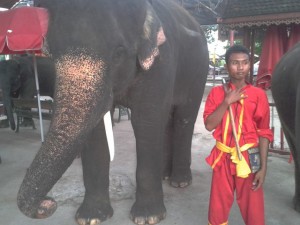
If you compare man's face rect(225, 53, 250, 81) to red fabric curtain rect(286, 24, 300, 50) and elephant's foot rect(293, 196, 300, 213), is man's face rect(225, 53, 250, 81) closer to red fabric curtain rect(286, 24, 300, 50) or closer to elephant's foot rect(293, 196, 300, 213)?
elephant's foot rect(293, 196, 300, 213)

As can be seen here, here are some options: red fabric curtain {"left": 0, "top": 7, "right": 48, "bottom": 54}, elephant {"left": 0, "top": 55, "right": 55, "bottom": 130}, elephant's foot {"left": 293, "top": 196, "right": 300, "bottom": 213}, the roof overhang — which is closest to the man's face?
elephant's foot {"left": 293, "top": 196, "right": 300, "bottom": 213}

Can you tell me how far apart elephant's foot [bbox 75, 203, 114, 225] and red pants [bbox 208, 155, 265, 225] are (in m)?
0.99

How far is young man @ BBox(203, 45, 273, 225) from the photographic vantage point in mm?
2385

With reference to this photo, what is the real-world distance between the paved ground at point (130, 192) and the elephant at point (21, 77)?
2.15 metres

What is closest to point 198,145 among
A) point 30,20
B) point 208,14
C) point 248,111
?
point 30,20

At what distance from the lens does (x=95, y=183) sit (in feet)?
10.5

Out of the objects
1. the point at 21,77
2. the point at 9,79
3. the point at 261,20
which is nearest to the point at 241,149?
the point at 261,20

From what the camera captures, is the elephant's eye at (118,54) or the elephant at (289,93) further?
the elephant at (289,93)

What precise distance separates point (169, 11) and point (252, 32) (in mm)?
2071

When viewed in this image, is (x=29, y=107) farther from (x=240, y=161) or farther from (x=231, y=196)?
(x=240, y=161)

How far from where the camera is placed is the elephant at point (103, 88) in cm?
210

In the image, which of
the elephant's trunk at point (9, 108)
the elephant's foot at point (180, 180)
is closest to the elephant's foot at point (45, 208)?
the elephant's foot at point (180, 180)

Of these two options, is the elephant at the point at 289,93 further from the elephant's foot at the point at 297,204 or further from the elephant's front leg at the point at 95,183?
the elephant's front leg at the point at 95,183

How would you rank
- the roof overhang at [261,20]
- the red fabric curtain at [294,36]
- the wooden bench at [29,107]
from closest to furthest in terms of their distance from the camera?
the roof overhang at [261,20] → the red fabric curtain at [294,36] → the wooden bench at [29,107]
